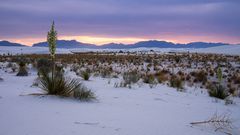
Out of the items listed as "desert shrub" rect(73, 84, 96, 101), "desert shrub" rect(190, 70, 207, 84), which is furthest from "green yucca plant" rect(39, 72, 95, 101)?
"desert shrub" rect(190, 70, 207, 84)

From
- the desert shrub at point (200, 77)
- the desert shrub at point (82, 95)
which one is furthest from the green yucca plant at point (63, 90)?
the desert shrub at point (200, 77)

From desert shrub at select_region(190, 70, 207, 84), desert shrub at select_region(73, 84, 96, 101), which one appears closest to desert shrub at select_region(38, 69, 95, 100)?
desert shrub at select_region(73, 84, 96, 101)

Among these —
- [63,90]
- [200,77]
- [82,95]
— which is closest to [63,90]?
[63,90]

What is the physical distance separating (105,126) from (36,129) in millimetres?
1053

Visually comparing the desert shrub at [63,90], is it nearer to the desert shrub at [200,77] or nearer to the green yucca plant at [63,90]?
the green yucca plant at [63,90]

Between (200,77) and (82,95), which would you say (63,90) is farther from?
(200,77)

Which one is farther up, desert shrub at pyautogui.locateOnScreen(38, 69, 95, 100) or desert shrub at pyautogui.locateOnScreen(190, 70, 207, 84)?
desert shrub at pyautogui.locateOnScreen(38, 69, 95, 100)

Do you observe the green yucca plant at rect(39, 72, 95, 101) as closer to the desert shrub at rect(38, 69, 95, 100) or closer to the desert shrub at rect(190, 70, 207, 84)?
the desert shrub at rect(38, 69, 95, 100)

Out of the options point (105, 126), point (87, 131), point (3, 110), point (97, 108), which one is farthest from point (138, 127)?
point (3, 110)

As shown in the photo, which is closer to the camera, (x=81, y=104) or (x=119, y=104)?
(x=81, y=104)

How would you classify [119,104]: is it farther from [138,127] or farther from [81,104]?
[138,127]

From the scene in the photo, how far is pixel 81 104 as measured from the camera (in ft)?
20.7

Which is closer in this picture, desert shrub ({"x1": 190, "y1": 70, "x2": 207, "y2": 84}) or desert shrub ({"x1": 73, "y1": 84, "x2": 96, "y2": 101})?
desert shrub ({"x1": 73, "y1": 84, "x2": 96, "y2": 101})

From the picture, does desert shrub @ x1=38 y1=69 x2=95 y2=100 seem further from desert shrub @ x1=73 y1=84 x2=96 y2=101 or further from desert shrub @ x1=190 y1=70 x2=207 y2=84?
desert shrub @ x1=190 y1=70 x2=207 y2=84
